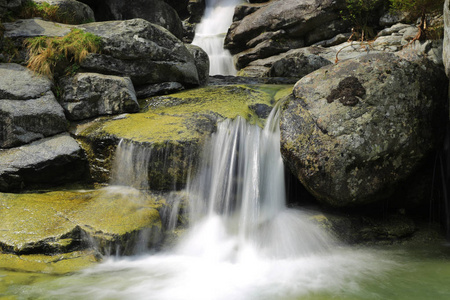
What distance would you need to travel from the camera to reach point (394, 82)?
218 inches

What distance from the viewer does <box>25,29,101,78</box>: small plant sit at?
7.36m

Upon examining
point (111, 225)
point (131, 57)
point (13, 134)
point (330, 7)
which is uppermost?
point (330, 7)

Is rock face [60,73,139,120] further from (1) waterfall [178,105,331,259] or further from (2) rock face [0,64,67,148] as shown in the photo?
(1) waterfall [178,105,331,259]

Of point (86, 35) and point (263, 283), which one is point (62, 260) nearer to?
point (263, 283)

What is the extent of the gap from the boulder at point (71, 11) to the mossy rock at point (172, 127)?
3.60m

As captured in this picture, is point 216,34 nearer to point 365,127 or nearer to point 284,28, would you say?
point 284,28

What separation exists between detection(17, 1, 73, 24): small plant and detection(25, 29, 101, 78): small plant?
56.2 inches

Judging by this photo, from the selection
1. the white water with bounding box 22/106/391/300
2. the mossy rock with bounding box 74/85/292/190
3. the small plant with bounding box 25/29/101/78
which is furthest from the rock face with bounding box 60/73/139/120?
the white water with bounding box 22/106/391/300

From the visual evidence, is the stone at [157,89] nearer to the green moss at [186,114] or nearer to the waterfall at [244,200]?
the green moss at [186,114]

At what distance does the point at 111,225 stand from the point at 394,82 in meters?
4.80

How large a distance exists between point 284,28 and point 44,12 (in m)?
9.13

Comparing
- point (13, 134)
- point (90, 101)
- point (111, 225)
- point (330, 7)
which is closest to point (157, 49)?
point (90, 101)

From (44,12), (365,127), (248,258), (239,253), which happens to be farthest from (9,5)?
(365,127)

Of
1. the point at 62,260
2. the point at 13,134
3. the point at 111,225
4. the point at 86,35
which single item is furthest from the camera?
the point at 86,35
